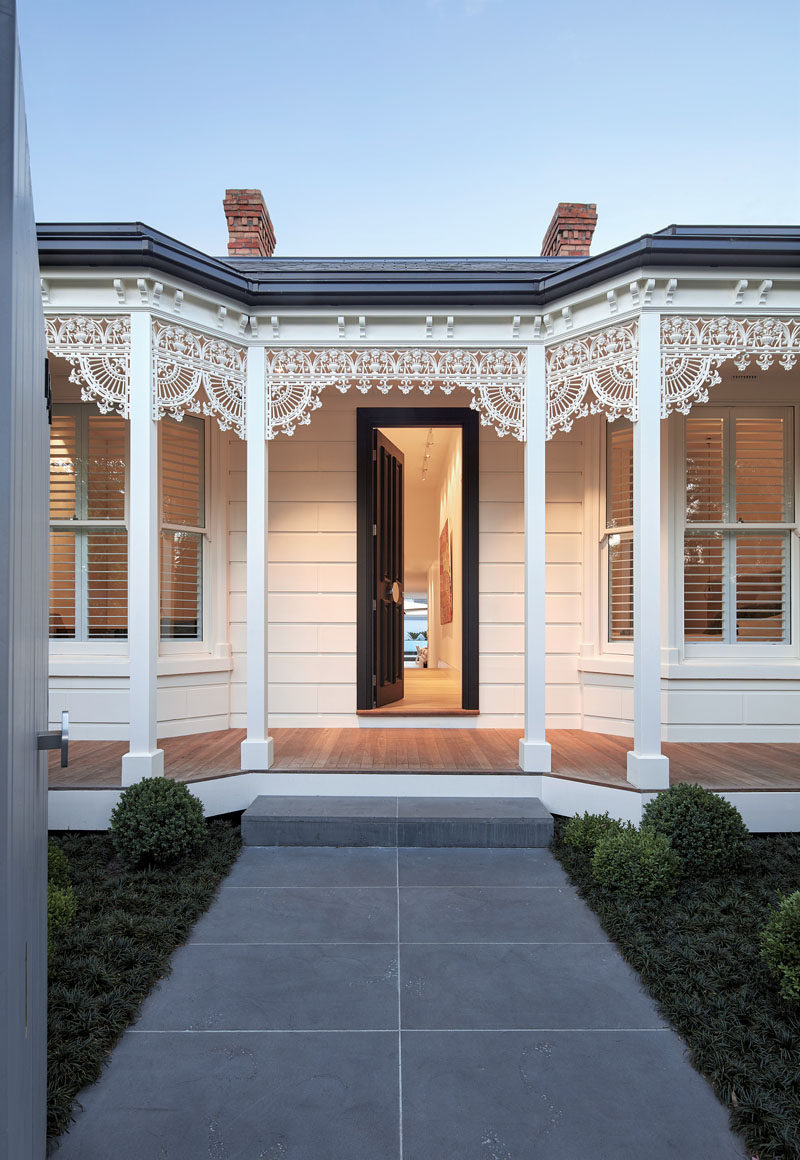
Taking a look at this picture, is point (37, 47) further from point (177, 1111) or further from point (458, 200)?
point (177, 1111)

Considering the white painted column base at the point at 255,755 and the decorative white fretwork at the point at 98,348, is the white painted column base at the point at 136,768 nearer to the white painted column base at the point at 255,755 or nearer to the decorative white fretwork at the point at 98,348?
the white painted column base at the point at 255,755

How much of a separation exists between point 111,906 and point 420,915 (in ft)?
4.74

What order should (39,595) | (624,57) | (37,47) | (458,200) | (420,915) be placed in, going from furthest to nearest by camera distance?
(458,200), (37,47), (624,57), (420,915), (39,595)

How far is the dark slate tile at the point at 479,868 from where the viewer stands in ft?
11.5

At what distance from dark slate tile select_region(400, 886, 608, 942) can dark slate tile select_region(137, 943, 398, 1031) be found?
288 mm

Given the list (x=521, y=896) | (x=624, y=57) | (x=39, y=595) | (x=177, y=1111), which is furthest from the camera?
(x=624, y=57)

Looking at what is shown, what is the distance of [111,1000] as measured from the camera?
2361mm

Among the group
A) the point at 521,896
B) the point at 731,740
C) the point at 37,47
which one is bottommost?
the point at 521,896

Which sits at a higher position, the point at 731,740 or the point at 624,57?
the point at 624,57

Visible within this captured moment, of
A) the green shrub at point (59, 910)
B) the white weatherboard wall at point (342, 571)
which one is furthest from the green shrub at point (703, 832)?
the green shrub at point (59, 910)

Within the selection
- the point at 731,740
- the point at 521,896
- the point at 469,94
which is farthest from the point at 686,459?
the point at 469,94

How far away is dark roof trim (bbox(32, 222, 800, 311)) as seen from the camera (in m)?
3.84

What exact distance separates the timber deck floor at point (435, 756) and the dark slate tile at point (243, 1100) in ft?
6.90

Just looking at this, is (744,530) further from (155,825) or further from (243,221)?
(243,221)
